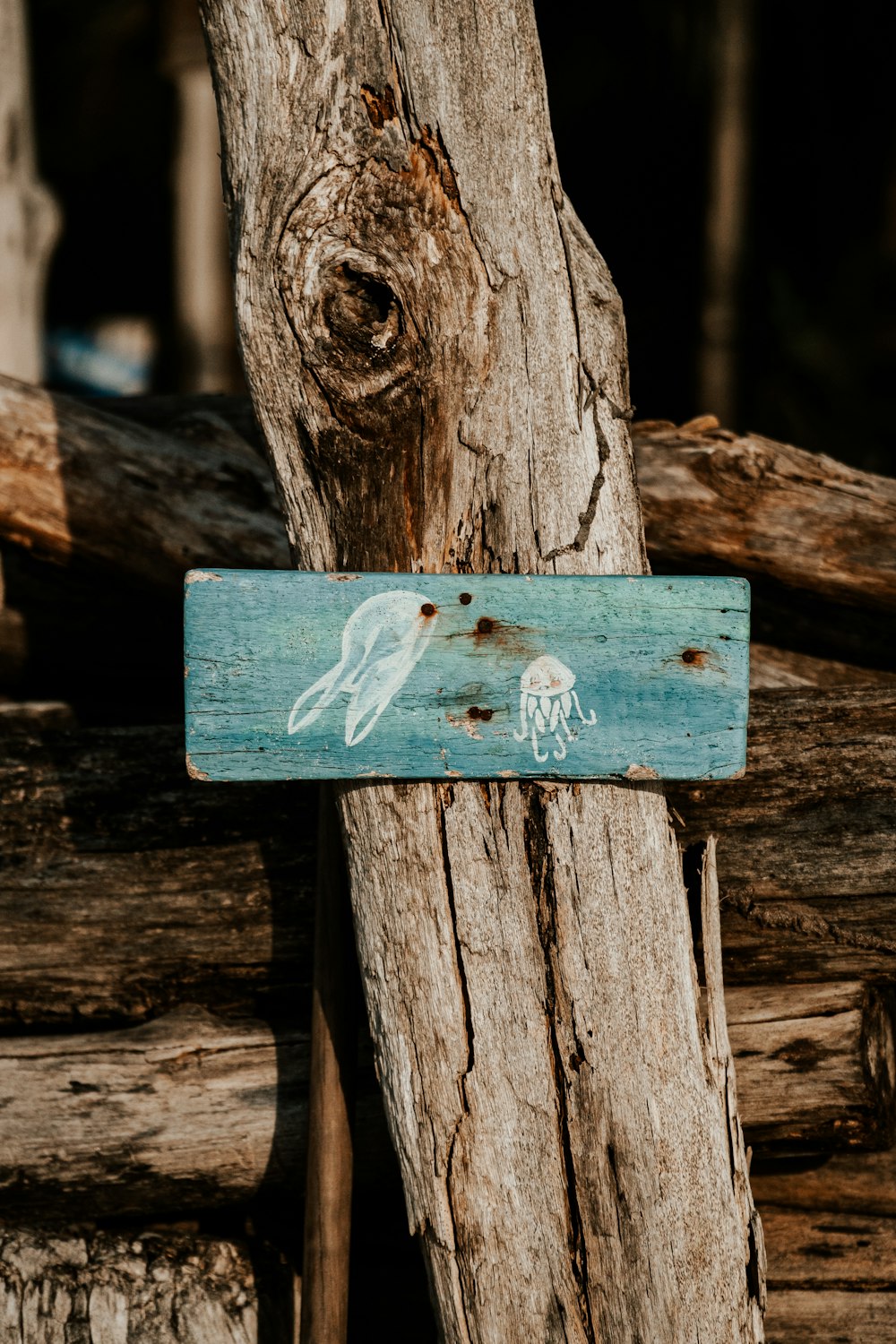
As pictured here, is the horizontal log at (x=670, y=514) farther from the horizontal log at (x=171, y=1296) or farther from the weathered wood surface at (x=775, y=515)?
the horizontal log at (x=171, y=1296)

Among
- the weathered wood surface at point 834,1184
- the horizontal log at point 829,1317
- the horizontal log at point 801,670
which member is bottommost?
the horizontal log at point 829,1317

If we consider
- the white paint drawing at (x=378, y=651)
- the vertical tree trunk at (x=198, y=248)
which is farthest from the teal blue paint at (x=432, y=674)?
the vertical tree trunk at (x=198, y=248)

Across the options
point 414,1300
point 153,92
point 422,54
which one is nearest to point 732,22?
point 422,54

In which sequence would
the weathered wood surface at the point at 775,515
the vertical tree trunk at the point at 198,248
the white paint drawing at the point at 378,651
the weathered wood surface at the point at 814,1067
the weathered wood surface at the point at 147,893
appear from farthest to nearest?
the vertical tree trunk at the point at 198,248, the weathered wood surface at the point at 775,515, the weathered wood surface at the point at 147,893, the weathered wood surface at the point at 814,1067, the white paint drawing at the point at 378,651

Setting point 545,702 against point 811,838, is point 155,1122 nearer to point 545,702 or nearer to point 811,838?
point 545,702

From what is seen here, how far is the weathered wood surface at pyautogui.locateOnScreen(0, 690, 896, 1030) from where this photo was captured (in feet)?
6.61

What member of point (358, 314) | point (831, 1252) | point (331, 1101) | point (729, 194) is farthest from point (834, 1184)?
point (729, 194)

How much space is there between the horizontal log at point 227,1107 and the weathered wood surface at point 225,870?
9 centimetres

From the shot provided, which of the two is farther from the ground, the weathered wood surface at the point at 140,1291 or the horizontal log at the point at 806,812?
the horizontal log at the point at 806,812

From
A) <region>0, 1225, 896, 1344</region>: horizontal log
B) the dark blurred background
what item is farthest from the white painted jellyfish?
the dark blurred background

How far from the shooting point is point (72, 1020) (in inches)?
83.6

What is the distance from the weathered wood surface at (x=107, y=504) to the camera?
242cm

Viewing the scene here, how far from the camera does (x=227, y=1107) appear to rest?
2023 millimetres

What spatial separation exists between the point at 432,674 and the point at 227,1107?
996 millimetres
